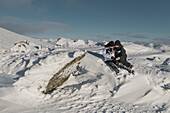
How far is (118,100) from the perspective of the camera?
4543 millimetres

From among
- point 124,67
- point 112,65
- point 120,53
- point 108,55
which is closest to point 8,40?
point 108,55

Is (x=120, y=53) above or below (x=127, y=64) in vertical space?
above

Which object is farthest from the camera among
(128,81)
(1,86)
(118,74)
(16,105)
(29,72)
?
(118,74)

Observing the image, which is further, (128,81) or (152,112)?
(128,81)

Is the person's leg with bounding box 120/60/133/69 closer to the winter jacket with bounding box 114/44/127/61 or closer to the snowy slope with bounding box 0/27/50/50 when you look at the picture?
the winter jacket with bounding box 114/44/127/61

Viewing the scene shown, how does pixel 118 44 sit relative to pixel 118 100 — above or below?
above

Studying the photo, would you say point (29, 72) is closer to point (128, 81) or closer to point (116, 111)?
point (116, 111)

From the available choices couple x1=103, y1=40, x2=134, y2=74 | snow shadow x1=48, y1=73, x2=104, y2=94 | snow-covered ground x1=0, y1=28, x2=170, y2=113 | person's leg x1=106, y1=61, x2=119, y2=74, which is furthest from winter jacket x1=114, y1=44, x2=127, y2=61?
snow shadow x1=48, y1=73, x2=104, y2=94

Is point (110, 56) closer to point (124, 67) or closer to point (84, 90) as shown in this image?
point (124, 67)

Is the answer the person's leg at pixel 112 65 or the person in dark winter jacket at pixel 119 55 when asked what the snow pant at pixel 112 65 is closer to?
the person's leg at pixel 112 65

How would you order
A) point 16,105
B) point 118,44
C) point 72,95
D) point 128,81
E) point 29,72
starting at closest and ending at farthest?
point 16,105, point 29,72, point 72,95, point 128,81, point 118,44

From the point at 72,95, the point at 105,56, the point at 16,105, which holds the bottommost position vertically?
the point at 72,95

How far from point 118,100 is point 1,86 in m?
4.19

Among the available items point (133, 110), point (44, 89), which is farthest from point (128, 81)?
point (44, 89)
